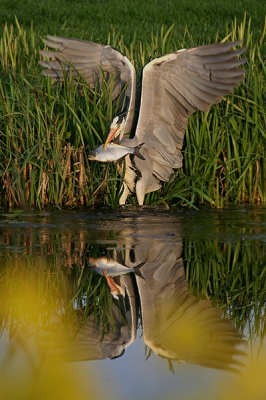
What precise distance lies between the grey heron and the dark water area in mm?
684

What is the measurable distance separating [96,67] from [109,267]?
9.37 feet

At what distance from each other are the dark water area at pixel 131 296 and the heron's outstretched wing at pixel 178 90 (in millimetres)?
771

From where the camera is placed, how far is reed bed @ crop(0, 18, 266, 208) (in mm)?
6875

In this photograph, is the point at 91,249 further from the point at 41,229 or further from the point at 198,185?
the point at 198,185

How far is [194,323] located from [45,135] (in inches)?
130

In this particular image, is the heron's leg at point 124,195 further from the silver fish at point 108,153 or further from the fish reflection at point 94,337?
the fish reflection at point 94,337

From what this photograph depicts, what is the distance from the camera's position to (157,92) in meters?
6.82

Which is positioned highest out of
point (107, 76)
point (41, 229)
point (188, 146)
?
point (107, 76)

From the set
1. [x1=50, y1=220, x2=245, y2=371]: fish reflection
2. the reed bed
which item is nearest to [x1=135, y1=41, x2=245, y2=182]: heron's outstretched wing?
the reed bed

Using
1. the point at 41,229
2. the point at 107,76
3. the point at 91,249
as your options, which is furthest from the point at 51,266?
the point at 107,76

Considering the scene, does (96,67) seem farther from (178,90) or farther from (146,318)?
(146,318)

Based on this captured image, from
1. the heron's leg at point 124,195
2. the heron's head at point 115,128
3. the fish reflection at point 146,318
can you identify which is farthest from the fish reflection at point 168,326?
the heron's leg at point 124,195

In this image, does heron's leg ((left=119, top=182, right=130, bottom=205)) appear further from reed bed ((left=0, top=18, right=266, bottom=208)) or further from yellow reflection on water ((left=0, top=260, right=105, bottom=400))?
yellow reflection on water ((left=0, top=260, right=105, bottom=400))

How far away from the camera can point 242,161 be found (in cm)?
712
